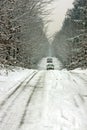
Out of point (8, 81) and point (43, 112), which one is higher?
point (8, 81)

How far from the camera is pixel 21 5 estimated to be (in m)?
29.6

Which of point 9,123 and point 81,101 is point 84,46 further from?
point 9,123

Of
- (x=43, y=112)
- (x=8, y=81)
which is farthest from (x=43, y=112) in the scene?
(x=8, y=81)

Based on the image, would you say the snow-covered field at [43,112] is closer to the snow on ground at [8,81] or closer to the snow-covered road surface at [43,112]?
the snow-covered road surface at [43,112]

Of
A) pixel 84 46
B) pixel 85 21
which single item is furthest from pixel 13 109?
pixel 85 21

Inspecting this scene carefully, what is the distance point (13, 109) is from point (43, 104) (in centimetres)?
143

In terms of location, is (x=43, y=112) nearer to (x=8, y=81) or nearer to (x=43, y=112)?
(x=43, y=112)

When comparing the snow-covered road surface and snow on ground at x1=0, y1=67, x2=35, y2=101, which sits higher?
snow on ground at x1=0, y1=67, x2=35, y2=101

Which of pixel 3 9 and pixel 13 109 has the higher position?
pixel 3 9

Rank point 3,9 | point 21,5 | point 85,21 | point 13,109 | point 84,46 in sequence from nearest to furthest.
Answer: point 13,109
point 3,9
point 21,5
point 84,46
point 85,21

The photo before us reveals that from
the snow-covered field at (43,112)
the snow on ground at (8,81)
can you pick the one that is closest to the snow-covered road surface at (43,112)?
the snow-covered field at (43,112)

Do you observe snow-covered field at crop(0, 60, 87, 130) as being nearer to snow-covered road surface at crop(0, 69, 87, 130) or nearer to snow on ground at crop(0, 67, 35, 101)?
snow-covered road surface at crop(0, 69, 87, 130)

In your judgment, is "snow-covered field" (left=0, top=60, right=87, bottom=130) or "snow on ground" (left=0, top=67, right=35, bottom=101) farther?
"snow on ground" (left=0, top=67, right=35, bottom=101)

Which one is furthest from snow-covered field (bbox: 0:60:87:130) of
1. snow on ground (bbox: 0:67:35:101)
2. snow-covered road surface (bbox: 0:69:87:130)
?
snow on ground (bbox: 0:67:35:101)
